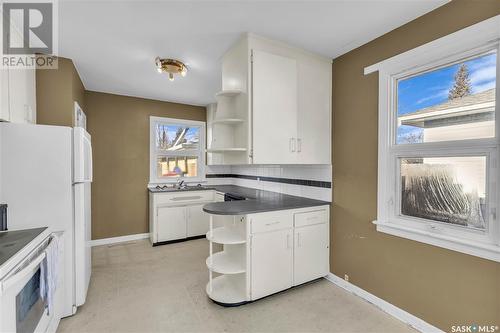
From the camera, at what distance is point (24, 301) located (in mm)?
1346

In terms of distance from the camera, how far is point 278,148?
7.56 ft

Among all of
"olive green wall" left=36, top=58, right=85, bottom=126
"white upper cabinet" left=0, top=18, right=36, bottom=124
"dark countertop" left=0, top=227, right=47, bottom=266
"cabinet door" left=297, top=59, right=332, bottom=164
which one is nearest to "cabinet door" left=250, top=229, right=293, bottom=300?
"cabinet door" left=297, top=59, right=332, bottom=164

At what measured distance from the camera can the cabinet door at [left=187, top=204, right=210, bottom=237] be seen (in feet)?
13.0

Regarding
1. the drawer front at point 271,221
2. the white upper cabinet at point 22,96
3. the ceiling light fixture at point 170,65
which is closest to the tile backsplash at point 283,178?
the drawer front at point 271,221

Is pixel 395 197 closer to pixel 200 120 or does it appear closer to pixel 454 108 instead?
pixel 454 108

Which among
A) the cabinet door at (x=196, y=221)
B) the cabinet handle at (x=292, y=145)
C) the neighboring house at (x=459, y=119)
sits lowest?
the cabinet door at (x=196, y=221)

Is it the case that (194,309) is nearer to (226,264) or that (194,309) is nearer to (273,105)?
(226,264)

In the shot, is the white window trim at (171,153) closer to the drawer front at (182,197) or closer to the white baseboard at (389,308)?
the drawer front at (182,197)

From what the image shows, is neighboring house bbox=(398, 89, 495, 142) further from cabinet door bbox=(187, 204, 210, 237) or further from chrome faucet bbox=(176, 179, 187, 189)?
chrome faucet bbox=(176, 179, 187, 189)

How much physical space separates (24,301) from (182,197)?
101 inches

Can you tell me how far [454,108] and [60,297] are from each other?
3.46 metres

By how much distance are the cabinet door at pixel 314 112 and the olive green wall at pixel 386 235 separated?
0.30ft

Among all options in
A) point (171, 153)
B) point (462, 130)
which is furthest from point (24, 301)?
point (171, 153)

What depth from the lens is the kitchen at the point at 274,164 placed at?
1.63 m
